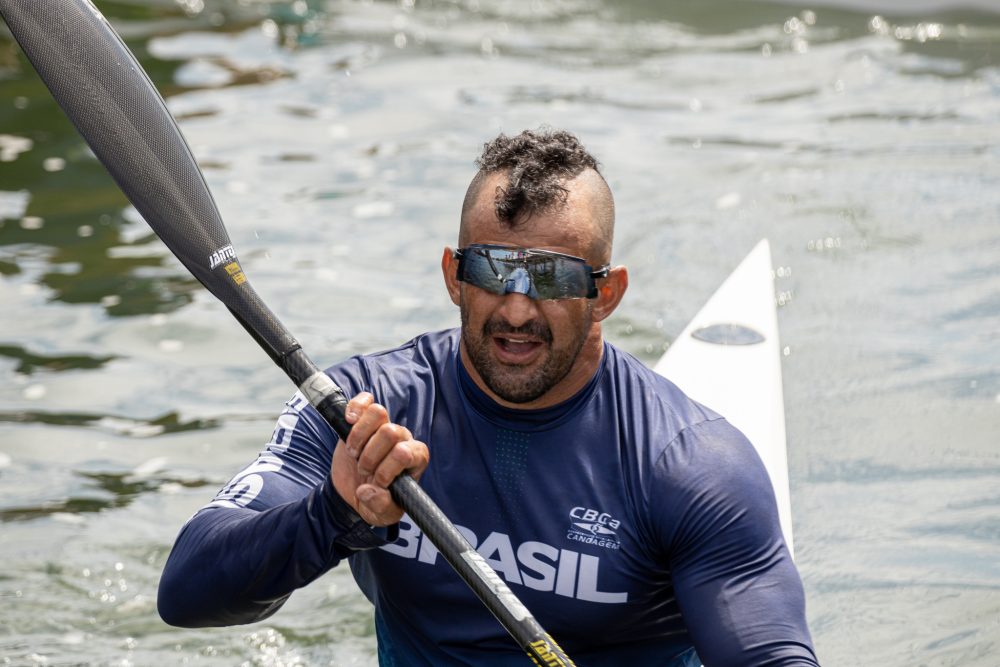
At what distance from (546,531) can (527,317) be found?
46 cm

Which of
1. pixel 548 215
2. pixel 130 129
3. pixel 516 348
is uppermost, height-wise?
pixel 130 129

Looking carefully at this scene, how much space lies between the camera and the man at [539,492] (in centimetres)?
258

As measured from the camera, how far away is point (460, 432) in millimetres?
2859

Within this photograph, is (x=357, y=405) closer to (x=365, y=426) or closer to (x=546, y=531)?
(x=365, y=426)

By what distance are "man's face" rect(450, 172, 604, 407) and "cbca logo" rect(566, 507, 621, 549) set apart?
27 cm

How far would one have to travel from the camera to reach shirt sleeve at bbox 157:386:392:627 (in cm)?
252

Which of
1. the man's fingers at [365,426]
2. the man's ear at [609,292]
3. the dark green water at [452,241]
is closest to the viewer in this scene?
the man's fingers at [365,426]

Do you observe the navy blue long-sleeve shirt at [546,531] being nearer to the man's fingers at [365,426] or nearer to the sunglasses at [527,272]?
the man's fingers at [365,426]

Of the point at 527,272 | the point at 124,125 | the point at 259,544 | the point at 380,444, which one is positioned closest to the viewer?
the point at 380,444

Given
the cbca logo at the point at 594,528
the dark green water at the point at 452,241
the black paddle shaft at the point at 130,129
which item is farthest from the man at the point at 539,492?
the dark green water at the point at 452,241

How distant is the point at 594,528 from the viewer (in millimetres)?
2734

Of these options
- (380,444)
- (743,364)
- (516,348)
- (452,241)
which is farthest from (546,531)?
(452,241)

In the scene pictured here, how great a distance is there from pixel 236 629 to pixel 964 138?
6157 mm

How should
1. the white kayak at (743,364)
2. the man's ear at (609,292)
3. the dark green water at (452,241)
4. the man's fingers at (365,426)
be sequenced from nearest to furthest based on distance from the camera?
1. the man's fingers at (365,426)
2. the man's ear at (609,292)
3. the white kayak at (743,364)
4. the dark green water at (452,241)
